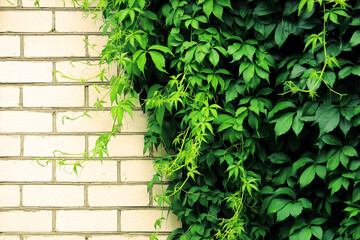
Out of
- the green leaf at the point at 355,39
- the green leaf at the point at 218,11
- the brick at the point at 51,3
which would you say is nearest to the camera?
the green leaf at the point at 355,39

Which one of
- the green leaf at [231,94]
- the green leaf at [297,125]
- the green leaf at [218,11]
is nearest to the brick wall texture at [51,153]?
the green leaf at [231,94]

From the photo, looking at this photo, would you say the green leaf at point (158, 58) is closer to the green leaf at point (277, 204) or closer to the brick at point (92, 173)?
the brick at point (92, 173)

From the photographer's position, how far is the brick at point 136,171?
1884 millimetres

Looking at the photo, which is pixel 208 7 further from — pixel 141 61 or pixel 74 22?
pixel 74 22

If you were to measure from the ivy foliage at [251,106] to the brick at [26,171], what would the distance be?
35cm

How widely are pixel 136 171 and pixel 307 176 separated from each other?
2.46 feet

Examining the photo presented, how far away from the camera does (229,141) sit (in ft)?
5.77

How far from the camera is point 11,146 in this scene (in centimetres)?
188

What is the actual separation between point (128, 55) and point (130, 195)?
2.09ft

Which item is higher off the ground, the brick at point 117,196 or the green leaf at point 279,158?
the green leaf at point 279,158

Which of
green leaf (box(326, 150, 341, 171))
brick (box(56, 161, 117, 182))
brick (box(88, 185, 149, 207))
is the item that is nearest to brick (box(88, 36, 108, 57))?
brick (box(56, 161, 117, 182))

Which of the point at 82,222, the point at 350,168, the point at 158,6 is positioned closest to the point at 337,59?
the point at 350,168

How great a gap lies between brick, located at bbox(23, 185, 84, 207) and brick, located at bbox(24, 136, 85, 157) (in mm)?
156

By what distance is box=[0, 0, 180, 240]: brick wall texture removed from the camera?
188cm
